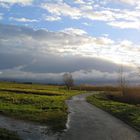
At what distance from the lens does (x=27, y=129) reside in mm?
23594

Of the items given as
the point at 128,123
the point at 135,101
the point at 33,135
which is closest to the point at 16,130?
the point at 33,135

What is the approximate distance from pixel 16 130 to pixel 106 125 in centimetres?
673

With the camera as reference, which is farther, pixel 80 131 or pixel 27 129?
pixel 27 129

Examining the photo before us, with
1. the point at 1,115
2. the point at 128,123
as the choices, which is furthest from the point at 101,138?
the point at 1,115

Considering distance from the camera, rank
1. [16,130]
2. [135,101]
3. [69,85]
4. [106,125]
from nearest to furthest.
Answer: [16,130] → [106,125] → [135,101] → [69,85]

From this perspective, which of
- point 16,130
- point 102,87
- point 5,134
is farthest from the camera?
point 102,87

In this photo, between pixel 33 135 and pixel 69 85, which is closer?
pixel 33 135

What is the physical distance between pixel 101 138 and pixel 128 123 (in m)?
8.21

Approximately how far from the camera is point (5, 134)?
19828 mm

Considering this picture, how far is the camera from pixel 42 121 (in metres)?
28.0

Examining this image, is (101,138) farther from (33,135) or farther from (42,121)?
(42,121)

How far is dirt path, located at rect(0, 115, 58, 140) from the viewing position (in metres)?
20.3

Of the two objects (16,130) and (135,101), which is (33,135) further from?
(135,101)

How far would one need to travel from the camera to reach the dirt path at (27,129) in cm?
2034
